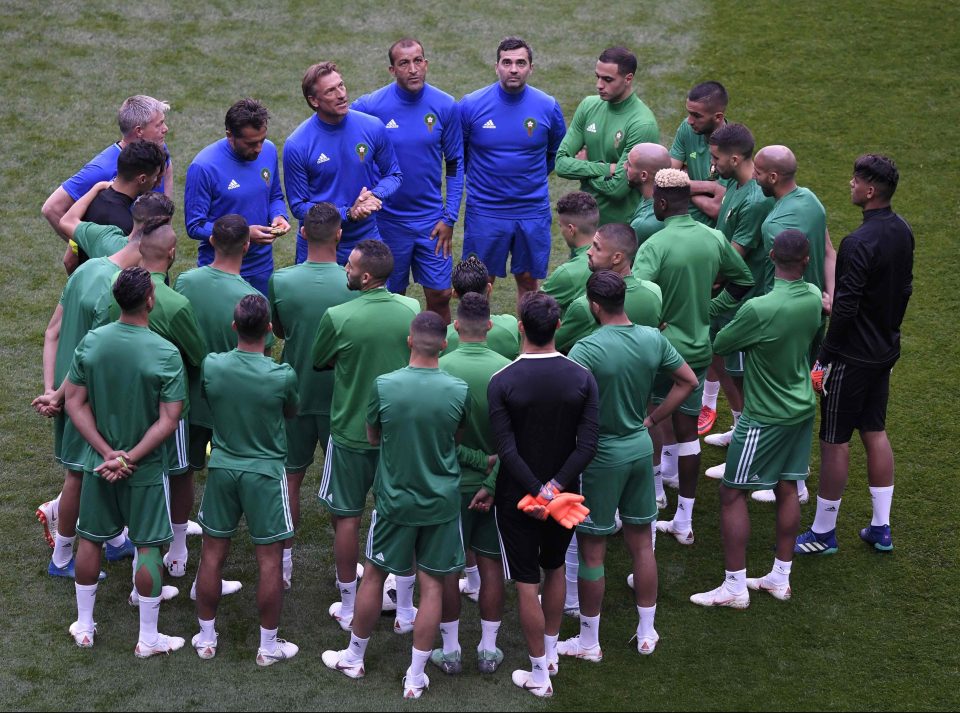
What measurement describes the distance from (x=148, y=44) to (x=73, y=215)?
6.49 m

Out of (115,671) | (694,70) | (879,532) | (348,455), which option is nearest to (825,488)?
(879,532)

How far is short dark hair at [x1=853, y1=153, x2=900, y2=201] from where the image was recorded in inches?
260

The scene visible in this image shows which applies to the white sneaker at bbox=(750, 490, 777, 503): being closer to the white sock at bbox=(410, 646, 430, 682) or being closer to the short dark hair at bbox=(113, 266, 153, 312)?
the white sock at bbox=(410, 646, 430, 682)

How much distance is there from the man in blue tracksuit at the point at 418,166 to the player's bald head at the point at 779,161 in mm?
2344

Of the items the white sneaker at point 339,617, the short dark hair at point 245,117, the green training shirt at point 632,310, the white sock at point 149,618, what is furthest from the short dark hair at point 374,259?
the white sock at point 149,618

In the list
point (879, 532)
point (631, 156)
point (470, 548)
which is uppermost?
point (631, 156)

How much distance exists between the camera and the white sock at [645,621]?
6113mm

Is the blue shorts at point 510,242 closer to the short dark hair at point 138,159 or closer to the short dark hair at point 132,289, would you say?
the short dark hair at point 138,159

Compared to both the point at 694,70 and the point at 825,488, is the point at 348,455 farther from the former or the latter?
the point at 694,70

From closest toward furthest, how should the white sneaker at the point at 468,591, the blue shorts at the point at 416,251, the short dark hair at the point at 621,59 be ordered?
the white sneaker at the point at 468,591
the short dark hair at the point at 621,59
the blue shorts at the point at 416,251

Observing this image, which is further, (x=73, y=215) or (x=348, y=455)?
(x=73, y=215)

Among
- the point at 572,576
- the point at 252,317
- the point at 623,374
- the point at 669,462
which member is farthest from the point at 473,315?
the point at 669,462

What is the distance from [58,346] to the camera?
6441mm

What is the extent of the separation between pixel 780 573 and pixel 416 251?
3.45 m
